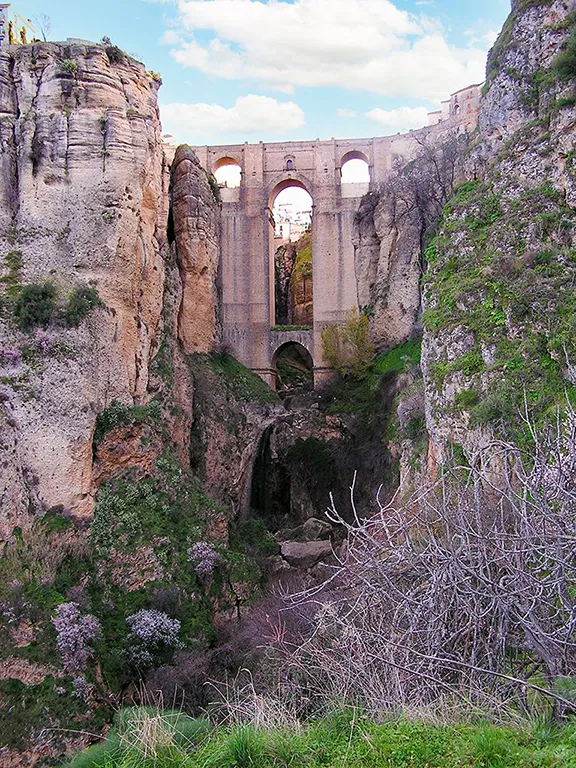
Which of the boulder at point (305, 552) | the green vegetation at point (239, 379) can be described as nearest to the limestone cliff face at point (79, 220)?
the green vegetation at point (239, 379)

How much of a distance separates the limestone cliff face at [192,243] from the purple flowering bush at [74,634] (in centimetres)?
1237

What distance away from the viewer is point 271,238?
3075 cm

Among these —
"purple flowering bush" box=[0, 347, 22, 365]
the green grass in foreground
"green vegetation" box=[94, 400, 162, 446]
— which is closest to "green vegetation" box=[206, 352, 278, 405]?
"green vegetation" box=[94, 400, 162, 446]

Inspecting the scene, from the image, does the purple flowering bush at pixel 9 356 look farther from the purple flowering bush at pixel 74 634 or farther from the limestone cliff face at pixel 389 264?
the limestone cliff face at pixel 389 264

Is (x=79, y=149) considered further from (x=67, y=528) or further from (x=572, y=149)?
(x=572, y=149)

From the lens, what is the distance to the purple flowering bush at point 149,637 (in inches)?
552

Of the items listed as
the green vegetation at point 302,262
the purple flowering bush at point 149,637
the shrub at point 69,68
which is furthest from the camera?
the green vegetation at point 302,262

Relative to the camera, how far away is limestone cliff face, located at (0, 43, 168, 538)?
1694 centimetres

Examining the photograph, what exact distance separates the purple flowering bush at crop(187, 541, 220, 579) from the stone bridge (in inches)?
527

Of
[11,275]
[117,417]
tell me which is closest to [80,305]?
[11,275]

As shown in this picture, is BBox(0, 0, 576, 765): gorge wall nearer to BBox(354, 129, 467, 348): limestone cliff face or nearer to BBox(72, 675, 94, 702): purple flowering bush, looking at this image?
BBox(72, 675, 94, 702): purple flowering bush

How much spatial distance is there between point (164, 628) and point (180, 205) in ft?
50.5

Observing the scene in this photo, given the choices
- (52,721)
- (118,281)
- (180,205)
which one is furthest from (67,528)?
(180,205)

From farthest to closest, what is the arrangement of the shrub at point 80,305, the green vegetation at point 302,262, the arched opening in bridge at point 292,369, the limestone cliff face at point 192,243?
1. the green vegetation at point 302,262
2. the arched opening in bridge at point 292,369
3. the limestone cliff face at point 192,243
4. the shrub at point 80,305
